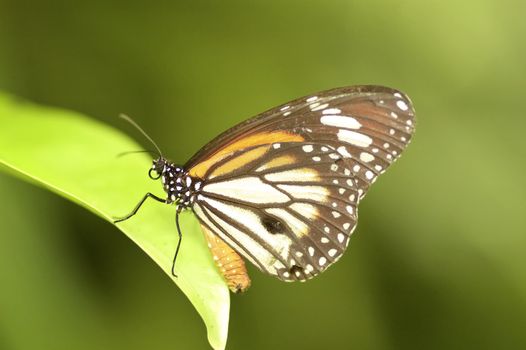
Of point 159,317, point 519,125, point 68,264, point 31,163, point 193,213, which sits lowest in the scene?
point 159,317

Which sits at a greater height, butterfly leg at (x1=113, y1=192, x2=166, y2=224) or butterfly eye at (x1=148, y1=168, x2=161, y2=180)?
butterfly eye at (x1=148, y1=168, x2=161, y2=180)

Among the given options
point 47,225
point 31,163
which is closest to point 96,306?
point 47,225

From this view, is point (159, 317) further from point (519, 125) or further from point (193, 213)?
point (519, 125)

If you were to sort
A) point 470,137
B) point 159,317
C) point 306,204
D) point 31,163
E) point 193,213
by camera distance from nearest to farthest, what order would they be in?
point 31,163 < point 193,213 < point 306,204 < point 159,317 < point 470,137

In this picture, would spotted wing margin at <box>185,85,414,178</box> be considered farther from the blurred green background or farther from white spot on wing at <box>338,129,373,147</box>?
the blurred green background

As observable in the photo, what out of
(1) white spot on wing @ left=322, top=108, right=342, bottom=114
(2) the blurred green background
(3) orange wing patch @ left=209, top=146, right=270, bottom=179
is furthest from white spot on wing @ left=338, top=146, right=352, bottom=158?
(2) the blurred green background

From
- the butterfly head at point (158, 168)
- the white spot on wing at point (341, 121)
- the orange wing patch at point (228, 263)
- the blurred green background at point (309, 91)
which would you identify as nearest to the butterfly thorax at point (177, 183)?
the butterfly head at point (158, 168)

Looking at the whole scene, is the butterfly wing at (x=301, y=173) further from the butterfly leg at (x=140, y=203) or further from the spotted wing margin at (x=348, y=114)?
the butterfly leg at (x=140, y=203)
